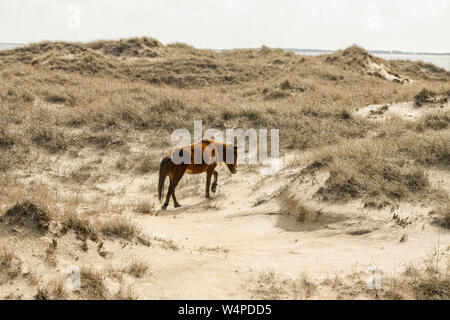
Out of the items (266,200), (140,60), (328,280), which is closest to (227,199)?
(266,200)

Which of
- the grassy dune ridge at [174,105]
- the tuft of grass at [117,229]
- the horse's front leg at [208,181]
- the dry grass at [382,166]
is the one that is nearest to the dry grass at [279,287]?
the tuft of grass at [117,229]

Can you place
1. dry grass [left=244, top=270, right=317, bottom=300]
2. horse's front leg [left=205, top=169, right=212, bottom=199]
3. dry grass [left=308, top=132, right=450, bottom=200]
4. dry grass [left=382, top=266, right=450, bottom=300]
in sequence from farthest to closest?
horse's front leg [left=205, top=169, right=212, bottom=199] → dry grass [left=308, top=132, right=450, bottom=200] → dry grass [left=244, top=270, right=317, bottom=300] → dry grass [left=382, top=266, right=450, bottom=300]

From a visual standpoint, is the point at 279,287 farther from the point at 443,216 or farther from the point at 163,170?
the point at 163,170

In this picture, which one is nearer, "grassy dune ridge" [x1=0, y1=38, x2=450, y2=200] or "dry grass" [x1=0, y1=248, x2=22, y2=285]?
"dry grass" [x1=0, y1=248, x2=22, y2=285]

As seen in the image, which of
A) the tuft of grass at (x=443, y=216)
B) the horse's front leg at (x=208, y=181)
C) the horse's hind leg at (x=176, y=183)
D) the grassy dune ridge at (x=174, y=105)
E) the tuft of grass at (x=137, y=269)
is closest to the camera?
the tuft of grass at (x=137, y=269)

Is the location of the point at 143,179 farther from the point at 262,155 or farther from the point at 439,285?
the point at 439,285

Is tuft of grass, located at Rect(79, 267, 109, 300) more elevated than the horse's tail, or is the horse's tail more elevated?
the horse's tail

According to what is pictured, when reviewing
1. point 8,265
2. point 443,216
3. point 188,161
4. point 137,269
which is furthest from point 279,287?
point 188,161

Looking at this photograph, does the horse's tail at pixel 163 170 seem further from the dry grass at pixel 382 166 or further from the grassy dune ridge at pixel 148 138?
the dry grass at pixel 382 166

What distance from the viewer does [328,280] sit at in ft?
18.4

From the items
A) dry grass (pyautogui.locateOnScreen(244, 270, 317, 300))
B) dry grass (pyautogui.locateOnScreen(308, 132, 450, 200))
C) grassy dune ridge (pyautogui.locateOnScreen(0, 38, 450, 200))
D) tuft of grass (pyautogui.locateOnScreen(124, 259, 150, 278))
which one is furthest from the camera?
grassy dune ridge (pyautogui.locateOnScreen(0, 38, 450, 200))

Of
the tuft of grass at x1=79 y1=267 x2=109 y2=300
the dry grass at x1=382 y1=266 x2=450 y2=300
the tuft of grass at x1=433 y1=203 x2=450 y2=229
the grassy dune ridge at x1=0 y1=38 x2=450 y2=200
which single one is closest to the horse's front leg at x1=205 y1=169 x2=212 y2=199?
the grassy dune ridge at x1=0 y1=38 x2=450 y2=200

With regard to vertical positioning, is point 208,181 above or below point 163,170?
below

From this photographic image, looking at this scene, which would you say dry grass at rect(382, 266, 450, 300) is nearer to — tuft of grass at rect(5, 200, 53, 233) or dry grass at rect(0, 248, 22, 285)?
dry grass at rect(0, 248, 22, 285)
